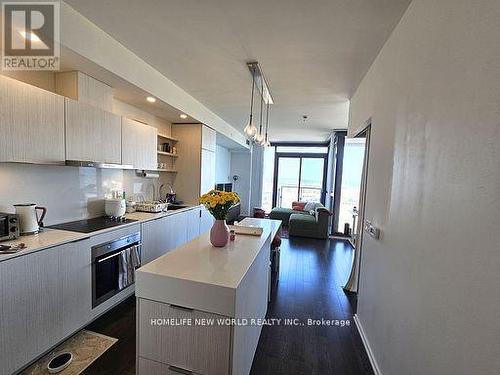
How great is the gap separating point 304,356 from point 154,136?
10.7 feet

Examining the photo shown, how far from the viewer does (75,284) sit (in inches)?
78.7

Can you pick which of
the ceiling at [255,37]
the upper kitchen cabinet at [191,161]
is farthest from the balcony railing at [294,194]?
the ceiling at [255,37]

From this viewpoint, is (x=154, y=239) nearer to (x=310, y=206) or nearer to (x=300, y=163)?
(x=310, y=206)

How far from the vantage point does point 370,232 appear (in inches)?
88.5

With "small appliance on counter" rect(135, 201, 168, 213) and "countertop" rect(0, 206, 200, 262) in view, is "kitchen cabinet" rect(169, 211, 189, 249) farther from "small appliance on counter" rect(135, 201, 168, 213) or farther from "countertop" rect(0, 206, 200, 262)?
"countertop" rect(0, 206, 200, 262)

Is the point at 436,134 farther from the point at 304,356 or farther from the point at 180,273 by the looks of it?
the point at 304,356

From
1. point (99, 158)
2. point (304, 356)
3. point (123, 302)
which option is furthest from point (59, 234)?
point (304, 356)

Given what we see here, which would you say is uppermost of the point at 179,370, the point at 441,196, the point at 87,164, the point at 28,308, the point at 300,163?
the point at 300,163

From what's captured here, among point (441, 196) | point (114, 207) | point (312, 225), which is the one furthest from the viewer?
point (312, 225)

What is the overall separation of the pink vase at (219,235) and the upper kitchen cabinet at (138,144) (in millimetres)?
1719

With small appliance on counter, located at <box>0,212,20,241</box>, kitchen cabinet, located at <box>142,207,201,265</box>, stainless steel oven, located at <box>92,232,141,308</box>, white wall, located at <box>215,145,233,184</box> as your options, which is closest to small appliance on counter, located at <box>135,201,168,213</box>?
kitchen cabinet, located at <box>142,207,201,265</box>

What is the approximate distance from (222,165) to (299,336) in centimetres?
623
